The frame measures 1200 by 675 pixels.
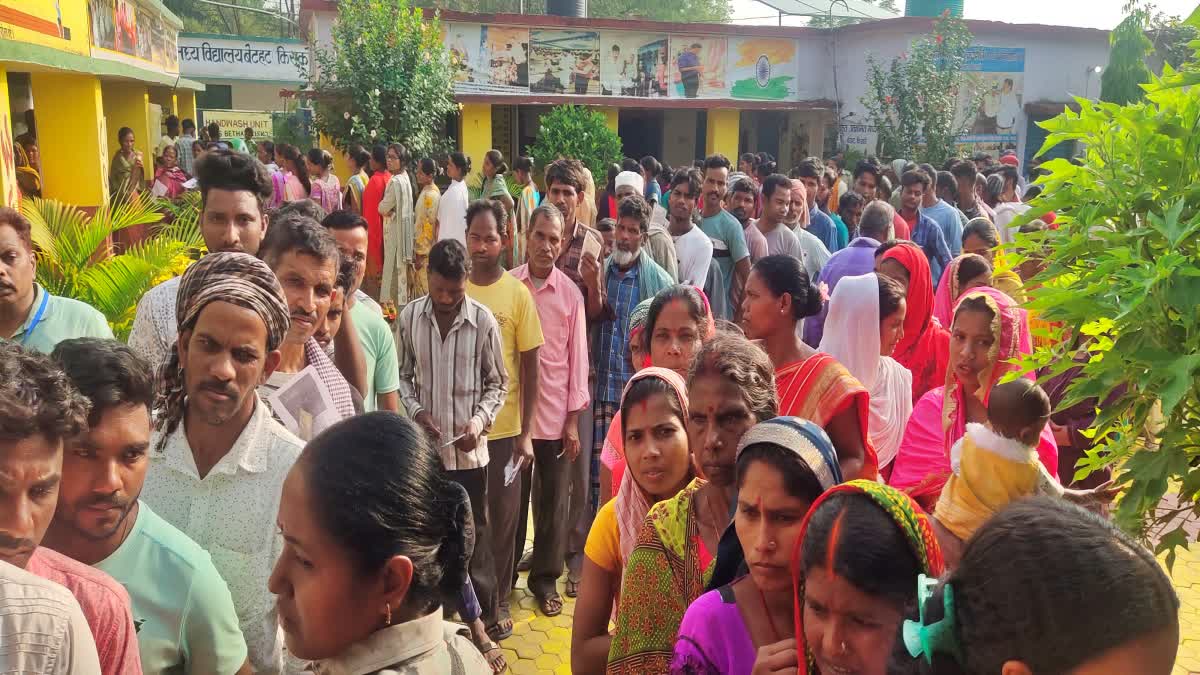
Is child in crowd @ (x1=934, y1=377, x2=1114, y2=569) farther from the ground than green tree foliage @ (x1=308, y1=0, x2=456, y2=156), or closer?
closer

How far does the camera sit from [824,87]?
71.6ft

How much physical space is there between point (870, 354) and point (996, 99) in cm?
1867

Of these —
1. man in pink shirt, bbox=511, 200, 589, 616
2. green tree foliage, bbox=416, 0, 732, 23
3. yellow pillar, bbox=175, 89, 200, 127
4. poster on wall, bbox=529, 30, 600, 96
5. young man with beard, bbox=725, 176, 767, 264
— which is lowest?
man in pink shirt, bbox=511, 200, 589, 616

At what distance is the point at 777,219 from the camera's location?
7.25m

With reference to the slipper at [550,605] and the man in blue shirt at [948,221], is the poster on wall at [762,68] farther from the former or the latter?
the slipper at [550,605]

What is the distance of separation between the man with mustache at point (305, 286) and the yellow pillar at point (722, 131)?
752 inches

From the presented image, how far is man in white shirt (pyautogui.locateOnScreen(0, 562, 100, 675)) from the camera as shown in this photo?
4.61 feet

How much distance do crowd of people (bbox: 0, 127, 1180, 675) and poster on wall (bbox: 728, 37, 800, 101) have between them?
1647cm

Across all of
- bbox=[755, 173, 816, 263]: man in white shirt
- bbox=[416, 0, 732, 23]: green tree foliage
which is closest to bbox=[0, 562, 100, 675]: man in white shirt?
bbox=[755, 173, 816, 263]: man in white shirt

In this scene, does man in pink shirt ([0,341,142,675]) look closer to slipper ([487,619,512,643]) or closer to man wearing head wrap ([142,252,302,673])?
man wearing head wrap ([142,252,302,673])

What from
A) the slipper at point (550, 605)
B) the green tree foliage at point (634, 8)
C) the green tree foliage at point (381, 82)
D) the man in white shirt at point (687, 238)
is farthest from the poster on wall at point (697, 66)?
the green tree foliage at point (634, 8)

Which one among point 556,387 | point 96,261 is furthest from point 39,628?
point 96,261

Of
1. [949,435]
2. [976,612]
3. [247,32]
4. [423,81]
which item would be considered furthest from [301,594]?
[247,32]

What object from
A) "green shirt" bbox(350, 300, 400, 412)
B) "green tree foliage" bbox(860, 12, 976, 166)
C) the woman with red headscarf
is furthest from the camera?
"green tree foliage" bbox(860, 12, 976, 166)
